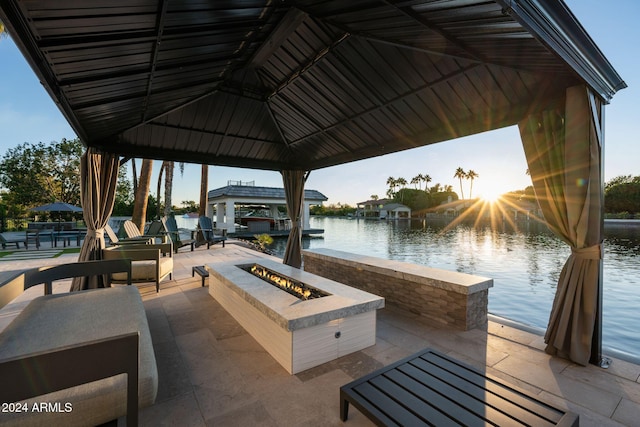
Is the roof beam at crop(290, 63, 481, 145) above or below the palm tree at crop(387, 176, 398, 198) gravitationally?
below

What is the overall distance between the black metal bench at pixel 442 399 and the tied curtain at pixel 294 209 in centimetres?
481

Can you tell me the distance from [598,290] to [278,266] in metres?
3.61

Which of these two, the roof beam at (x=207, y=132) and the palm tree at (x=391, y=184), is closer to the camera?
the roof beam at (x=207, y=132)

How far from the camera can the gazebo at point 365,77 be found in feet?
6.19

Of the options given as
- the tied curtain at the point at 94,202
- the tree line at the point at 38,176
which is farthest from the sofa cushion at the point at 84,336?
the tree line at the point at 38,176

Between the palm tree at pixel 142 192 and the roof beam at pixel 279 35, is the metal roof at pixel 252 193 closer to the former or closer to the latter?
the palm tree at pixel 142 192

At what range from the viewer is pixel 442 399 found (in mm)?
1484

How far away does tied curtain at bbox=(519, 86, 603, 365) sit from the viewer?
7.73ft

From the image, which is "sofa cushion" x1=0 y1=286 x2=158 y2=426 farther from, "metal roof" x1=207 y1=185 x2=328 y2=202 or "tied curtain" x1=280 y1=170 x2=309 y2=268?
"metal roof" x1=207 y1=185 x2=328 y2=202

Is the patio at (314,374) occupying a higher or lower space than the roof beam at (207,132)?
lower

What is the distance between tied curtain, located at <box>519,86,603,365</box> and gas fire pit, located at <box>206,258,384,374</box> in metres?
1.69

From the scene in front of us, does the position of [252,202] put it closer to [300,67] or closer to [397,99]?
[300,67]

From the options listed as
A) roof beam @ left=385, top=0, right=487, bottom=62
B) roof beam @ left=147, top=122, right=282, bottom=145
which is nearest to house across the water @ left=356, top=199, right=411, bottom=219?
roof beam @ left=147, top=122, right=282, bottom=145

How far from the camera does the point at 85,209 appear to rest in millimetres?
4355
